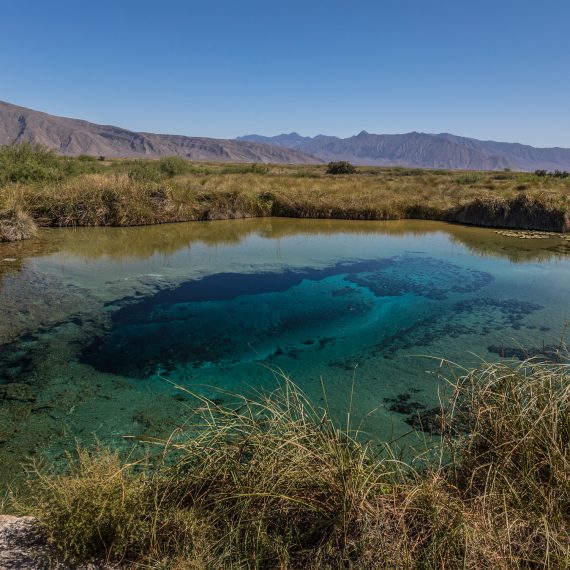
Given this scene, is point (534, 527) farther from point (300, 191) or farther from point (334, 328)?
point (300, 191)

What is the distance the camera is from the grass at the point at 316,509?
6.82 ft

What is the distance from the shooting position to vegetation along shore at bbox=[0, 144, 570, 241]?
49.4ft

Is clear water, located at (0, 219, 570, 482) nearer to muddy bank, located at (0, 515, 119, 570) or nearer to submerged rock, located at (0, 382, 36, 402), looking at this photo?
submerged rock, located at (0, 382, 36, 402)

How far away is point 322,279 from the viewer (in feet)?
32.9

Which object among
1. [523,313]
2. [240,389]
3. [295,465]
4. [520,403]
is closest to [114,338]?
[240,389]

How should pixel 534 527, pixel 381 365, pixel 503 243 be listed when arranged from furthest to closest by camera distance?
pixel 503 243 < pixel 381 365 < pixel 534 527

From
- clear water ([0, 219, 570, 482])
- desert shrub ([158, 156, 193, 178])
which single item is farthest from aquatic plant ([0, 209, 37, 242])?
desert shrub ([158, 156, 193, 178])

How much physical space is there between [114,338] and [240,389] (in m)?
2.49

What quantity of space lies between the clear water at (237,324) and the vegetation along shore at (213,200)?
208cm

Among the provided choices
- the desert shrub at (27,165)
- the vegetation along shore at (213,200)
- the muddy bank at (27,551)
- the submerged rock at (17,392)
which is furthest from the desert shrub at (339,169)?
the muddy bank at (27,551)

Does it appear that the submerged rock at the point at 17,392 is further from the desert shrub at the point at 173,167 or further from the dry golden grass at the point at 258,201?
the desert shrub at the point at 173,167

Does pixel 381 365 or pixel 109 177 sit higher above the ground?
pixel 109 177

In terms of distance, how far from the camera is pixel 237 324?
714 cm

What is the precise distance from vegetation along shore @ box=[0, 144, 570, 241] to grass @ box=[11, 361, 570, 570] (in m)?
12.6
